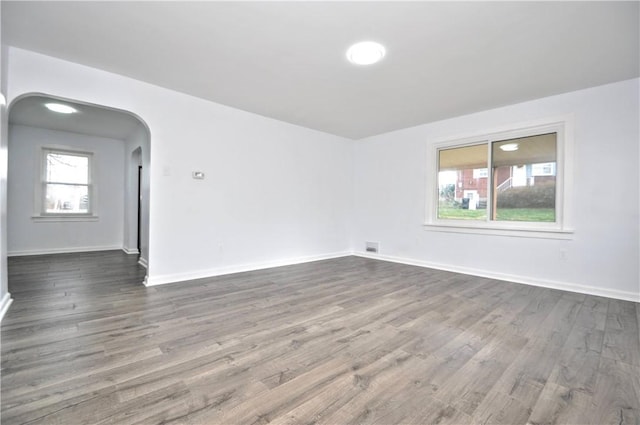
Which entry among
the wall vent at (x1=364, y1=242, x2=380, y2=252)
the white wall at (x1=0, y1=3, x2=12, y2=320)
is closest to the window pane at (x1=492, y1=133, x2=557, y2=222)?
the wall vent at (x1=364, y1=242, x2=380, y2=252)

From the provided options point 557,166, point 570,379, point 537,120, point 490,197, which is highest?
point 537,120

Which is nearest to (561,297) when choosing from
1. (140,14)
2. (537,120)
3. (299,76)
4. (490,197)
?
(490,197)

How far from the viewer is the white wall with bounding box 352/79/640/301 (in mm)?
3182

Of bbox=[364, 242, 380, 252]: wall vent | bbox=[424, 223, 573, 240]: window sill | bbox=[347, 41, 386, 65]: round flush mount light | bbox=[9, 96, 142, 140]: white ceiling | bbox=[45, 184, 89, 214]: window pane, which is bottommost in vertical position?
bbox=[364, 242, 380, 252]: wall vent

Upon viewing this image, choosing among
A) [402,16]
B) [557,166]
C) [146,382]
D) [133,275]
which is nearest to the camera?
[146,382]

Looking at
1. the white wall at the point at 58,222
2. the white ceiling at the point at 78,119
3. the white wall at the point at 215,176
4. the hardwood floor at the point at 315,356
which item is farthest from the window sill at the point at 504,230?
the white wall at the point at 58,222

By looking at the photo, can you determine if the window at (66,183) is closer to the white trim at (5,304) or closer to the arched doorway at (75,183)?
the arched doorway at (75,183)

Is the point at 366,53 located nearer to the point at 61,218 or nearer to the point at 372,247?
the point at 372,247

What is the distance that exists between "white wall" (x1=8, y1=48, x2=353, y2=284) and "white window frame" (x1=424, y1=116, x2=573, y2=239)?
1.98m

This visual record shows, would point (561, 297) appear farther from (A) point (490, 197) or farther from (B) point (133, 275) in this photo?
(B) point (133, 275)

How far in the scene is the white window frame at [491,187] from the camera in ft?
11.7

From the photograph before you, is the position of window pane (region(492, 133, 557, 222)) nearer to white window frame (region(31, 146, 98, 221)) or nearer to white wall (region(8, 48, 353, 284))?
white wall (region(8, 48, 353, 284))

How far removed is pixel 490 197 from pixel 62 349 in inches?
202

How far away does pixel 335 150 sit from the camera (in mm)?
5867
